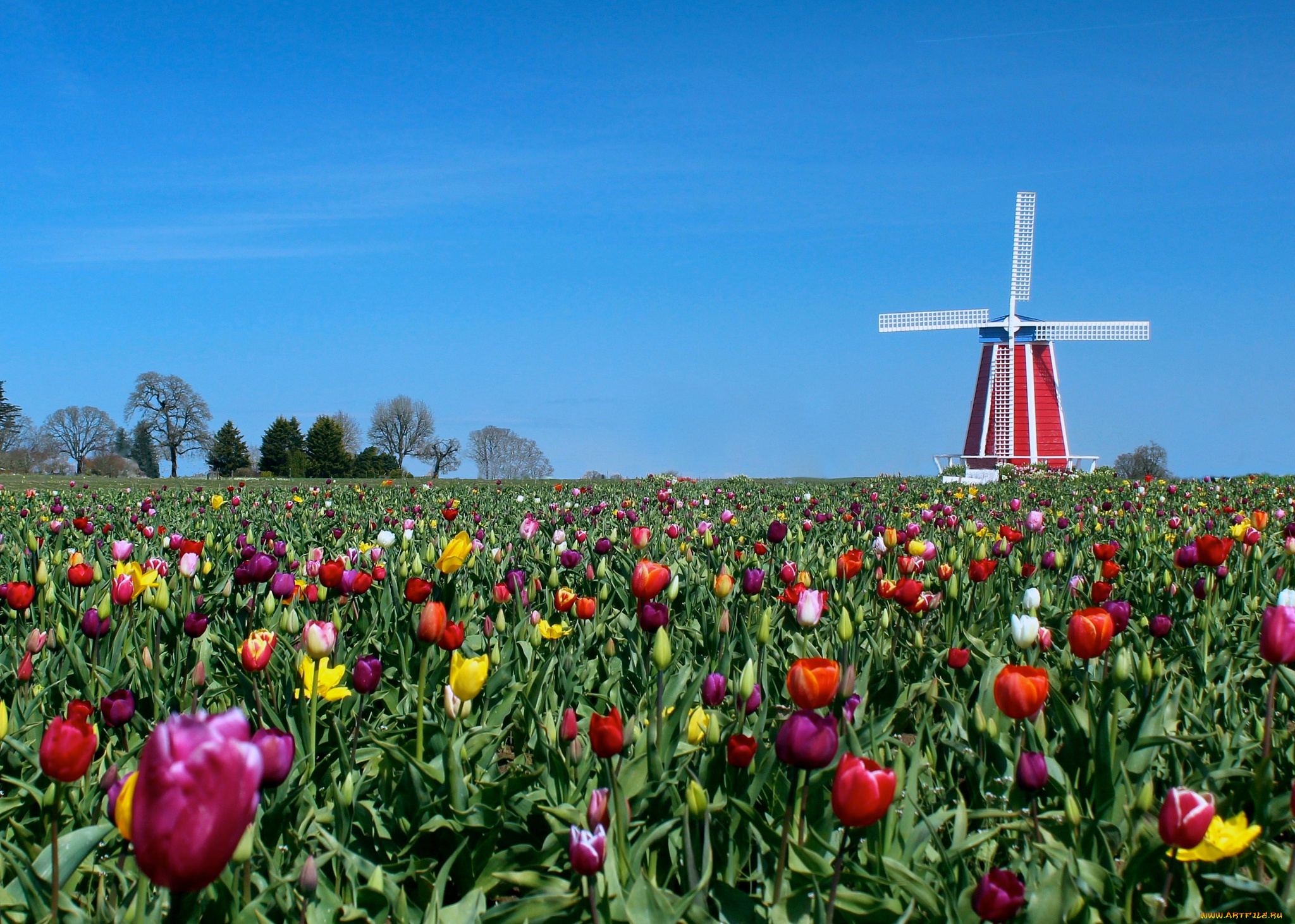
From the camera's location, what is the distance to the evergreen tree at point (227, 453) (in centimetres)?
6850

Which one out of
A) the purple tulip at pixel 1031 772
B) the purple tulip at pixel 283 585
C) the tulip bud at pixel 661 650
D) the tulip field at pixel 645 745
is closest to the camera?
the tulip field at pixel 645 745

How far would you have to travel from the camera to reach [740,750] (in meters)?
2.02

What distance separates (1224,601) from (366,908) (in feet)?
14.0

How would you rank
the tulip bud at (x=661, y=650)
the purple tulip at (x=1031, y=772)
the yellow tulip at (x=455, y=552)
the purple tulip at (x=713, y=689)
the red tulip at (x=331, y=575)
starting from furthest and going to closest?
the red tulip at (x=331, y=575) < the yellow tulip at (x=455, y=552) < the tulip bud at (x=661, y=650) < the purple tulip at (x=713, y=689) < the purple tulip at (x=1031, y=772)

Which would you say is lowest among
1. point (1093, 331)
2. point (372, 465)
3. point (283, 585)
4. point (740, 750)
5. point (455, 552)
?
point (740, 750)

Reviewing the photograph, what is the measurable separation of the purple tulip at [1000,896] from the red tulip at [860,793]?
20 cm

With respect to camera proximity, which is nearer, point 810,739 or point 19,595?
point 810,739

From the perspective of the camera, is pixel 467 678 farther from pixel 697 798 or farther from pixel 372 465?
pixel 372 465

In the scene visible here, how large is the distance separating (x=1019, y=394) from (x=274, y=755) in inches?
1505

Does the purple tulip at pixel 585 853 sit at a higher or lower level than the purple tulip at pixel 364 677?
lower

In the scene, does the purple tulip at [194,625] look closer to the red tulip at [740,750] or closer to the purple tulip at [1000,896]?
the red tulip at [740,750]

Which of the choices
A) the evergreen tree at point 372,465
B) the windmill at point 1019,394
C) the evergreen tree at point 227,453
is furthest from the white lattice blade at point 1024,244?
the evergreen tree at point 227,453

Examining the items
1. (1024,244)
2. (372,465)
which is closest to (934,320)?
(1024,244)

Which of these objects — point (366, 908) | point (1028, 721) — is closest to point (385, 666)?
point (366, 908)
